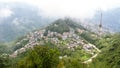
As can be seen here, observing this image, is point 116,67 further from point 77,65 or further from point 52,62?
point 52,62

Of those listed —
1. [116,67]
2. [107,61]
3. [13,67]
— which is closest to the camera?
[13,67]

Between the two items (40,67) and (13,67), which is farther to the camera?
(13,67)

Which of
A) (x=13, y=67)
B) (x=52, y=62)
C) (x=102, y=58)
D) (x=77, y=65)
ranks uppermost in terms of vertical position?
(x=52, y=62)

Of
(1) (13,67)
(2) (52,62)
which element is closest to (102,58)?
(1) (13,67)

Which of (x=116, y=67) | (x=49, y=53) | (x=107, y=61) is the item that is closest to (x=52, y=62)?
(x=49, y=53)

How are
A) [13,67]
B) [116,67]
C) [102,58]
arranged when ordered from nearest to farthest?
[13,67] < [116,67] < [102,58]

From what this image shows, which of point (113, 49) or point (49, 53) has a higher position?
point (49, 53)

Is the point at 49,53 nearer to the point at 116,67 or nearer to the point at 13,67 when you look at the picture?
the point at 13,67

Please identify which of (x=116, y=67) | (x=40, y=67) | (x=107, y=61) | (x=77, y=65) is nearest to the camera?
(x=40, y=67)

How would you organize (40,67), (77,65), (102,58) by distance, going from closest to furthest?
1. (40,67)
2. (77,65)
3. (102,58)
